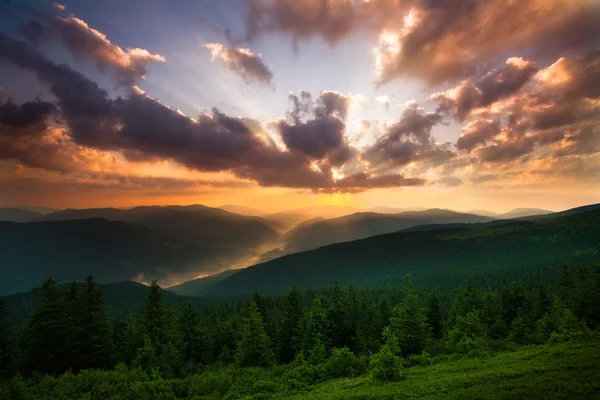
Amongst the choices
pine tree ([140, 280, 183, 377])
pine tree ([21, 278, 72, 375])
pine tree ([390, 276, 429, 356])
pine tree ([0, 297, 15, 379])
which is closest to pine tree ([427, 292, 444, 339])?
pine tree ([390, 276, 429, 356])

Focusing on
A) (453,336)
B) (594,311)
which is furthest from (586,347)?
(594,311)

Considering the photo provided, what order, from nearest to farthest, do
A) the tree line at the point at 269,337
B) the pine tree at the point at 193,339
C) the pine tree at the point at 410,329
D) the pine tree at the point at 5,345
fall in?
1. the tree line at the point at 269,337
2. the pine tree at the point at 5,345
3. the pine tree at the point at 410,329
4. the pine tree at the point at 193,339

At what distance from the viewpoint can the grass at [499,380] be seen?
18.3 metres

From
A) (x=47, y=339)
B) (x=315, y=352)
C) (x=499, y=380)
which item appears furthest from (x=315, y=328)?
(x=47, y=339)

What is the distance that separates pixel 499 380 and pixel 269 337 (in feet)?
117

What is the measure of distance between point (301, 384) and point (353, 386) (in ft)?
20.8

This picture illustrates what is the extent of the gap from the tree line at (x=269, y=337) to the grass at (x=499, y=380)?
296cm

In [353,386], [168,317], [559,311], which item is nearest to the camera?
[353,386]

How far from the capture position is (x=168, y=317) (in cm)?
5297

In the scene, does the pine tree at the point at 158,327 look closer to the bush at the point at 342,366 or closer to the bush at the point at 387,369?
the bush at the point at 342,366

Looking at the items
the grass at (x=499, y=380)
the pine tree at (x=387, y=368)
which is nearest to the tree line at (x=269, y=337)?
the pine tree at (x=387, y=368)

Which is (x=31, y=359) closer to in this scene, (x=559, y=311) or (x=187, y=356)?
(x=187, y=356)

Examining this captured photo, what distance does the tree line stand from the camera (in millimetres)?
33938

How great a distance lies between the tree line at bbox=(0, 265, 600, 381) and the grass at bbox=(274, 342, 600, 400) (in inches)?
117
